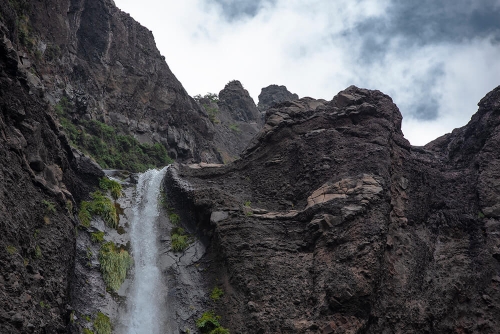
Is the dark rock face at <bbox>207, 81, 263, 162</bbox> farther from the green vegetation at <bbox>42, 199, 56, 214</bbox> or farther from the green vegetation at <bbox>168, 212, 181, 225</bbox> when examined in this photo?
the green vegetation at <bbox>42, 199, 56, 214</bbox>

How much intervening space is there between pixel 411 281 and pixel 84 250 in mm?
13609

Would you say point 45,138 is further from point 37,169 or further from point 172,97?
point 172,97

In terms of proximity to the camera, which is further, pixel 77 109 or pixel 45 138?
→ pixel 77 109

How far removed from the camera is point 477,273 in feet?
54.2

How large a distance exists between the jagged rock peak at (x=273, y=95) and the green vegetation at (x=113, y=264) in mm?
77783

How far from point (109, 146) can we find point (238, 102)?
43.6 metres

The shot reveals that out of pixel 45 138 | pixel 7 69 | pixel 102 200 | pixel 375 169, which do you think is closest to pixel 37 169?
pixel 45 138

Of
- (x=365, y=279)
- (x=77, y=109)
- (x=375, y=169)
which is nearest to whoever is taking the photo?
(x=365, y=279)

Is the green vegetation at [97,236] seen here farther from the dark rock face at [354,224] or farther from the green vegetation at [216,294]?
the green vegetation at [216,294]

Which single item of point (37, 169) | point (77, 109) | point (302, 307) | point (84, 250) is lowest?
point (302, 307)

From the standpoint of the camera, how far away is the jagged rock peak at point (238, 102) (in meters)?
77.0

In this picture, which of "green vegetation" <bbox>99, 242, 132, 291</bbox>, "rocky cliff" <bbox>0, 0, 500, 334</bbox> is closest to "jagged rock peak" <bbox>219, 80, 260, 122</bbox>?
"rocky cliff" <bbox>0, 0, 500, 334</bbox>

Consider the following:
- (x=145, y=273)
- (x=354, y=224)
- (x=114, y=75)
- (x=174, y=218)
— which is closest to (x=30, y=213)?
(x=145, y=273)

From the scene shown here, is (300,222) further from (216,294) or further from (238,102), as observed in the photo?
(238,102)
